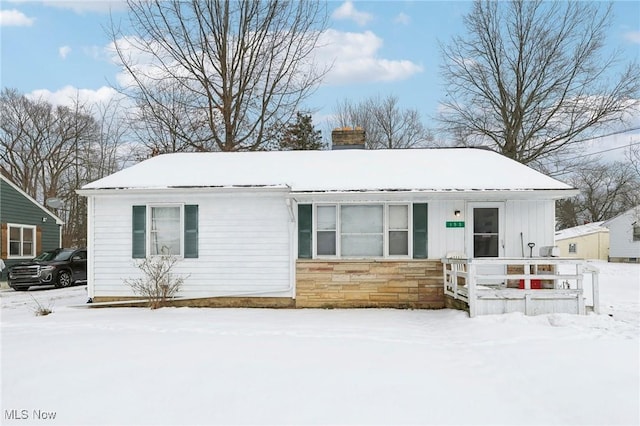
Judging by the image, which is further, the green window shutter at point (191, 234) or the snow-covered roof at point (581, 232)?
the snow-covered roof at point (581, 232)

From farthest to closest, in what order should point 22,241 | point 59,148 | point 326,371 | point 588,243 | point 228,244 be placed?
1. point 588,243
2. point 59,148
3. point 22,241
4. point 228,244
5. point 326,371

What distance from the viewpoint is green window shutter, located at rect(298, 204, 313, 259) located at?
10602 millimetres

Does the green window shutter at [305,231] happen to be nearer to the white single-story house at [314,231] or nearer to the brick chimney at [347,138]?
the white single-story house at [314,231]

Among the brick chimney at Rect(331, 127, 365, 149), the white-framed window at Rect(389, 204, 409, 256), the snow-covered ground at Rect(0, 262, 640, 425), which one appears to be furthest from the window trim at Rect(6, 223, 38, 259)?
the white-framed window at Rect(389, 204, 409, 256)

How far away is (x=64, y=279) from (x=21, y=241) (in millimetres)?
4707

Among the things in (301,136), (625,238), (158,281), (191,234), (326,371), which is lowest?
(326,371)

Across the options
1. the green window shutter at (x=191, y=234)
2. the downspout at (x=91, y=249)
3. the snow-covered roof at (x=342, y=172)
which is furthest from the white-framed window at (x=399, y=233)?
the downspout at (x=91, y=249)

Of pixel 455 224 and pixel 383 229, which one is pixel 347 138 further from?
pixel 455 224

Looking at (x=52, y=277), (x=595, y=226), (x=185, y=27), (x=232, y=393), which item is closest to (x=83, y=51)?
(x=185, y=27)

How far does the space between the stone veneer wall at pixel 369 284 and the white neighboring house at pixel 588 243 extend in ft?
95.3

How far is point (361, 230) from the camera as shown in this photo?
1066 centimetres

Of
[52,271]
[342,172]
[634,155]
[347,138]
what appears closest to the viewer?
[342,172]

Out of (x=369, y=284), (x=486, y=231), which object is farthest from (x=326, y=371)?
(x=486, y=231)

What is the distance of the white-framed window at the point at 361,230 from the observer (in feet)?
34.7
